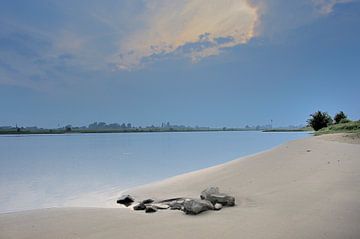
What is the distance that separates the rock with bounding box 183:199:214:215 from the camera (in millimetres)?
6148

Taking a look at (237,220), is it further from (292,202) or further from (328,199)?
(328,199)

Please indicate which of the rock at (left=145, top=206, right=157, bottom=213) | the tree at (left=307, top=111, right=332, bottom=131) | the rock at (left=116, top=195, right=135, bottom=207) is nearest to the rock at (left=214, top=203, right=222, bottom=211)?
the rock at (left=145, top=206, right=157, bottom=213)

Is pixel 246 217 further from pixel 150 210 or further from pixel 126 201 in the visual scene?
pixel 126 201

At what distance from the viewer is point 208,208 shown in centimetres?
639

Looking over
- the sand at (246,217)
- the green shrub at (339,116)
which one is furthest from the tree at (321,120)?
the sand at (246,217)

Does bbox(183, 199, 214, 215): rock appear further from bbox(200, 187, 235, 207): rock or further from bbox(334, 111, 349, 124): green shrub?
bbox(334, 111, 349, 124): green shrub

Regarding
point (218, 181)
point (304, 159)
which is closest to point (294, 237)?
point (218, 181)

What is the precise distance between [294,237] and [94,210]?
4820 mm

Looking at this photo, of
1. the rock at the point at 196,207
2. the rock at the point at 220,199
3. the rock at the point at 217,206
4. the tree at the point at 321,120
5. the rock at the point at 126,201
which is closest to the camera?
the rock at the point at 196,207

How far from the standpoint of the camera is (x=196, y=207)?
6.18 meters

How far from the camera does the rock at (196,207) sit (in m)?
6.15

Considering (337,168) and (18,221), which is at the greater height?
(337,168)

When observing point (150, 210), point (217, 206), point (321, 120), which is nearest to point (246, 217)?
point (217, 206)

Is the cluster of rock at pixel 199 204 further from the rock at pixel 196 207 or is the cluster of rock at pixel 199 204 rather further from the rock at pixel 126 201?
the rock at pixel 126 201
